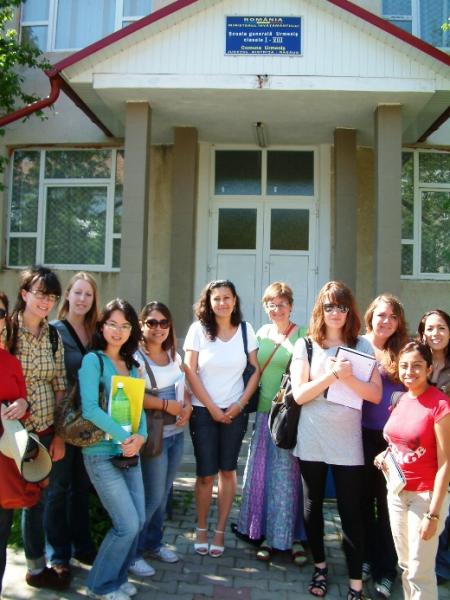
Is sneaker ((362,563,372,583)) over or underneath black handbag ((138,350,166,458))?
underneath

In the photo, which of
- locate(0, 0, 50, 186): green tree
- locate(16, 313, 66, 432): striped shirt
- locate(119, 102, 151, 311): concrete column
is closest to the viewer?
locate(16, 313, 66, 432): striped shirt

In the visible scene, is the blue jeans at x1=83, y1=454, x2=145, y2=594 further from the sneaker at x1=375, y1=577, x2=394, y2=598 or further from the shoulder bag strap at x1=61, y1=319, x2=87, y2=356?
the sneaker at x1=375, y1=577, x2=394, y2=598

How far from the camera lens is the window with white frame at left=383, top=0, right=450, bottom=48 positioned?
8484 mm

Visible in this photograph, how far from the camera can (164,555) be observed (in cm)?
376

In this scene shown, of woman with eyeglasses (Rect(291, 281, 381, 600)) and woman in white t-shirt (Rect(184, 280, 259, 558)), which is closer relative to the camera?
woman with eyeglasses (Rect(291, 281, 381, 600))

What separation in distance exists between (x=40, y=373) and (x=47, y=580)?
50.1 inches

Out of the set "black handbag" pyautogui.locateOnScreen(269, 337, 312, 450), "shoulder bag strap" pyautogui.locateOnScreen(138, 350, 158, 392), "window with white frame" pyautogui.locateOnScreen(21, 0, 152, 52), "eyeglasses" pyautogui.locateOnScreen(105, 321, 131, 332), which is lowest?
"black handbag" pyautogui.locateOnScreen(269, 337, 312, 450)

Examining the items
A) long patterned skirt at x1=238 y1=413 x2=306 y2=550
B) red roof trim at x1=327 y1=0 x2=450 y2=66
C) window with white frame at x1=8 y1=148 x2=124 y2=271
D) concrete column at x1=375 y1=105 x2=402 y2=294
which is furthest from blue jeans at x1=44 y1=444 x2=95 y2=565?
red roof trim at x1=327 y1=0 x2=450 y2=66

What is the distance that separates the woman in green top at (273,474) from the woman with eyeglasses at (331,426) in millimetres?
383

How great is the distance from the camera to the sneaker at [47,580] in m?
3.31

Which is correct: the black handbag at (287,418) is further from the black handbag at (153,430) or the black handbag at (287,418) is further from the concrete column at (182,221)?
the concrete column at (182,221)

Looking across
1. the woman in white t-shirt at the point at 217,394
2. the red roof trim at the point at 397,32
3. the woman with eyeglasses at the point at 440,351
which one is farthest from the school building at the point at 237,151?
the woman in white t-shirt at the point at 217,394

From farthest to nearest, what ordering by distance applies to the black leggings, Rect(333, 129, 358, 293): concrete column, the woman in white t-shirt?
Rect(333, 129, 358, 293): concrete column
the woman in white t-shirt
the black leggings

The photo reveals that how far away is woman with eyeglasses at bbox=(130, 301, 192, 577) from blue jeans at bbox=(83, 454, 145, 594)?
0.38 meters
